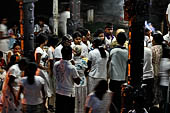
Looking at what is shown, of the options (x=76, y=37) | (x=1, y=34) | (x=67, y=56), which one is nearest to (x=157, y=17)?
(x=1, y=34)

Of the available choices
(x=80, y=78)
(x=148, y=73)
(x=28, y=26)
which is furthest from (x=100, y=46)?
(x=28, y=26)

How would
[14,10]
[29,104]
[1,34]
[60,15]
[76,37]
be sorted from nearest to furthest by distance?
[29,104] < [76,37] < [1,34] < [60,15] < [14,10]

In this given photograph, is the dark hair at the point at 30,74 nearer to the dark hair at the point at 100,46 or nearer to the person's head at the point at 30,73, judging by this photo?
the person's head at the point at 30,73

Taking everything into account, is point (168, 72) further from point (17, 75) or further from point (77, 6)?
point (77, 6)

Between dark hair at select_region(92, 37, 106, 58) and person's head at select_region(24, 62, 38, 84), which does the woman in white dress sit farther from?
person's head at select_region(24, 62, 38, 84)

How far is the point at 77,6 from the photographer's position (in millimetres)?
14039

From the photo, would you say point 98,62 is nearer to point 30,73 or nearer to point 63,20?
point 30,73

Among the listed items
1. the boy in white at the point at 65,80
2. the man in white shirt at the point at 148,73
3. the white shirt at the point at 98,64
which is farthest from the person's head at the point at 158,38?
the boy in white at the point at 65,80

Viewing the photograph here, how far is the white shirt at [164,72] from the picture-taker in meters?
8.79

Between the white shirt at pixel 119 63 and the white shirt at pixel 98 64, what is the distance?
1.16ft

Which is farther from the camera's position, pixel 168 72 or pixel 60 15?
pixel 60 15

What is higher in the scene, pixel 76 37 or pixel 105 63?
pixel 76 37

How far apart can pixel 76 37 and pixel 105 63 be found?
1262mm

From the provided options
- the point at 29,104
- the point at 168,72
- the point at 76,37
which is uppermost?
the point at 76,37
